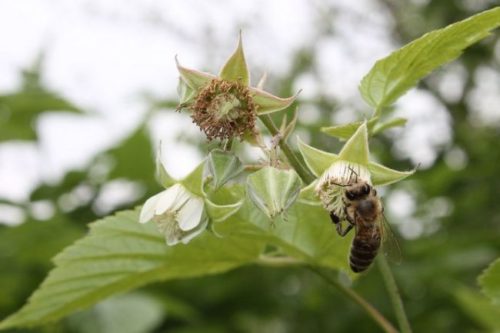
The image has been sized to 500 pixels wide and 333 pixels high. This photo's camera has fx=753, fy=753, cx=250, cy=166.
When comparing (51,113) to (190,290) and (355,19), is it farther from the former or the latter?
(355,19)

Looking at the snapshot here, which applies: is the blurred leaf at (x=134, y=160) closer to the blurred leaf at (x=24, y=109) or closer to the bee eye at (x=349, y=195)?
the blurred leaf at (x=24, y=109)

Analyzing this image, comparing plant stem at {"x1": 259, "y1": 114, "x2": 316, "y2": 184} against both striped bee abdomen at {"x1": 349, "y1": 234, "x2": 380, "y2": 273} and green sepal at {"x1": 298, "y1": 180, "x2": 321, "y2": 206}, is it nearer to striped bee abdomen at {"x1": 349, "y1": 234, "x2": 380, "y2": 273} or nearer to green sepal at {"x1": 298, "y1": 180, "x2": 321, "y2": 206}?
green sepal at {"x1": 298, "y1": 180, "x2": 321, "y2": 206}

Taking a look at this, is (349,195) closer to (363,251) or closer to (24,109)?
(363,251)

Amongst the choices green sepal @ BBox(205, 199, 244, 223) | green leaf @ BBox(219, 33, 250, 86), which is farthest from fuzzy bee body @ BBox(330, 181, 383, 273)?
green leaf @ BBox(219, 33, 250, 86)

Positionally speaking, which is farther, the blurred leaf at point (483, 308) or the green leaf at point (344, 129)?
the blurred leaf at point (483, 308)

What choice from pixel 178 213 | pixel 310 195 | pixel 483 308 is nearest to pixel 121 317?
pixel 483 308

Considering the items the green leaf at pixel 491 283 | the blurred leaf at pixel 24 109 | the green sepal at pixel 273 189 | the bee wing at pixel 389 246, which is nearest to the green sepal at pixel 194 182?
the green sepal at pixel 273 189
